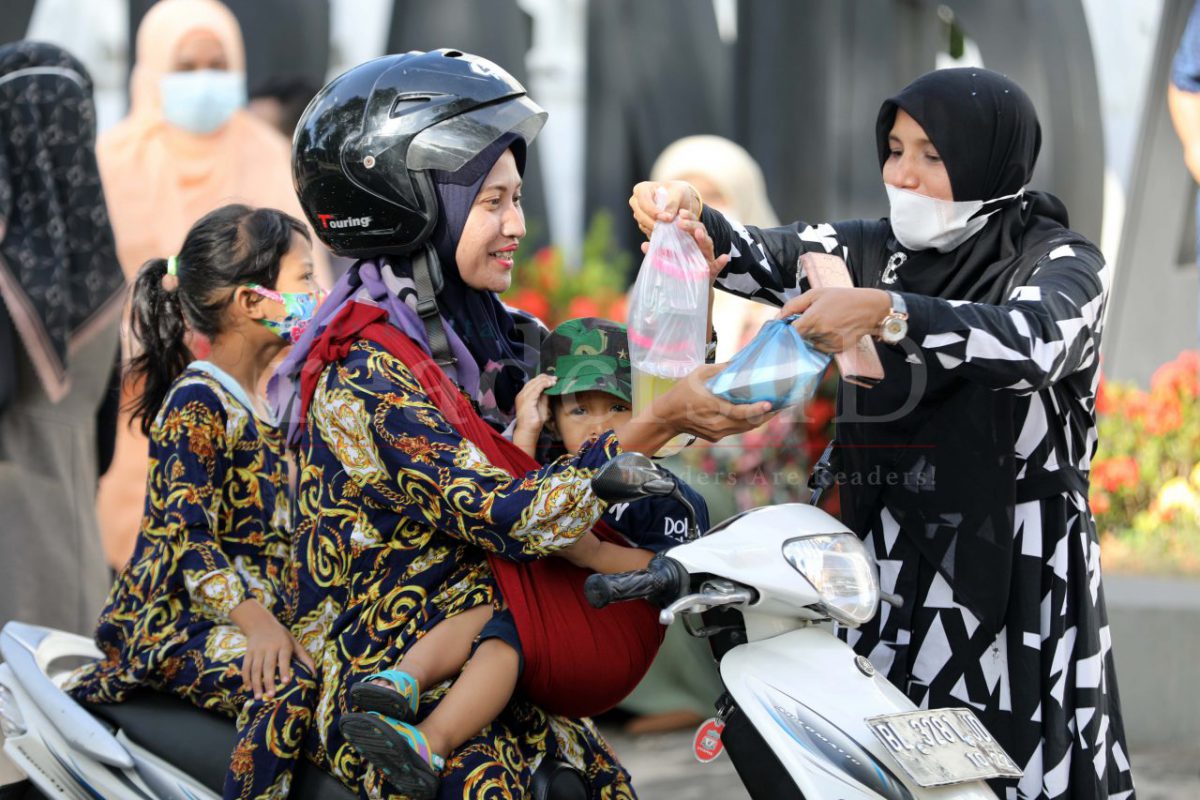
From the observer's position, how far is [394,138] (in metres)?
2.84

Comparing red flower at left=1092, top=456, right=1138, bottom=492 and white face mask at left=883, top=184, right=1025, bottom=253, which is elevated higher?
white face mask at left=883, top=184, right=1025, bottom=253

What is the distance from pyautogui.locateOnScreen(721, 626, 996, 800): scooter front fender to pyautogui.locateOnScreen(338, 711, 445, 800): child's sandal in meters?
0.50

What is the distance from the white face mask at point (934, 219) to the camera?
9.45 ft

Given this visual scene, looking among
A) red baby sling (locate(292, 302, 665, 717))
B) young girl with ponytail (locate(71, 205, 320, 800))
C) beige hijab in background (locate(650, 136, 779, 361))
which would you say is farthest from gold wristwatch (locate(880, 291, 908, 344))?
beige hijab in background (locate(650, 136, 779, 361))

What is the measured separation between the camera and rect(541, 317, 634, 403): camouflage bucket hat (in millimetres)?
2928

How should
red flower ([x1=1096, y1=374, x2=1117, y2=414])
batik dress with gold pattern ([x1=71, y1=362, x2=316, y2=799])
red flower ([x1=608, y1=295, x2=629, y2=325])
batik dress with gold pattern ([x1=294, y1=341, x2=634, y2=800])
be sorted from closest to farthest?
1. batik dress with gold pattern ([x1=294, y1=341, x2=634, y2=800])
2. batik dress with gold pattern ([x1=71, y1=362, x2=316, y2=799])
3. red flower ([x1=1096, y1=374, x2=1117, y2=414])
4. red flower ([x1=608, y1=295, x2=629, y2=325])

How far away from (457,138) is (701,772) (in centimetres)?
308

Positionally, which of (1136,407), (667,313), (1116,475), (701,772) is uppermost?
(667,313)

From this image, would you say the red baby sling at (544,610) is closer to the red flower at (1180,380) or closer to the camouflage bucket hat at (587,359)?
the camouflage bucket hat at (587,359)

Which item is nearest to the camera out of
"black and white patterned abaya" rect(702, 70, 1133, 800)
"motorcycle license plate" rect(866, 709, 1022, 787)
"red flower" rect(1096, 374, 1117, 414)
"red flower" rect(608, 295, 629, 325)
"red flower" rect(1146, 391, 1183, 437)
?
"motorcycle license plate" rect(866, 709, 1022, 787)

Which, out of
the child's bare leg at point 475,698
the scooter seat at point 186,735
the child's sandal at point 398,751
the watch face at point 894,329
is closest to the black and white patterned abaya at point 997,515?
the watch face at point 894,329

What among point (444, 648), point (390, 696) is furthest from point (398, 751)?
point (444, 648)

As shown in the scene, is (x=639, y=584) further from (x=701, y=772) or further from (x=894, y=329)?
(x=701, y=772)

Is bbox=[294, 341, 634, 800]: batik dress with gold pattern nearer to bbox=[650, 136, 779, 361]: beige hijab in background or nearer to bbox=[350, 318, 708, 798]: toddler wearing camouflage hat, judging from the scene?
bbox=[350, 318, 708, 798]: toddler wearing camouflage hat
